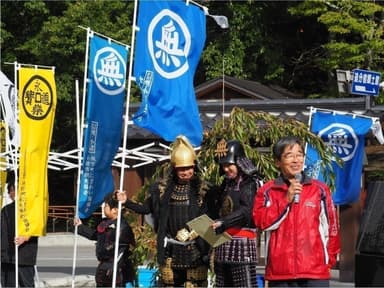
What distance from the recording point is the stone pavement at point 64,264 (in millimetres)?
15000

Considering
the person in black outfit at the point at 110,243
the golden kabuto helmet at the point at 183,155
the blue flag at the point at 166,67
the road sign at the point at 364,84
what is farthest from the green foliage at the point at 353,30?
the golden kabuto helmet at the point at 183,155

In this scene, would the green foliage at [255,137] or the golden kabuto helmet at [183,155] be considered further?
the green foliage at [255,137]

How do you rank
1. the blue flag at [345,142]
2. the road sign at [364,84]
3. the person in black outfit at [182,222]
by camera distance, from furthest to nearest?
1. the road sign at [364,84]
2. the blue flag at [345,142]
3. the person in black outfit at [182,222]

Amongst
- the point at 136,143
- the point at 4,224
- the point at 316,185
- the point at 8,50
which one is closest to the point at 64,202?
the point at 8,50

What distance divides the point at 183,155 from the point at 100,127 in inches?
63.9

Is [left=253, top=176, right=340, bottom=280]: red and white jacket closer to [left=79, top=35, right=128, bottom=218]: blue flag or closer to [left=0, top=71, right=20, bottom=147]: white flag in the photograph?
[left=79, top=35, right=128, bottom=218]: blue flag

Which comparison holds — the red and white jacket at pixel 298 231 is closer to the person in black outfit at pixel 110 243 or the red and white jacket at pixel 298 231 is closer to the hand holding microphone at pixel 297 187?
the hand holding microphone at pixel 297 187

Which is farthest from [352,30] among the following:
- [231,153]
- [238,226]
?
[238,226]

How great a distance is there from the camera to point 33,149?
10750 mm

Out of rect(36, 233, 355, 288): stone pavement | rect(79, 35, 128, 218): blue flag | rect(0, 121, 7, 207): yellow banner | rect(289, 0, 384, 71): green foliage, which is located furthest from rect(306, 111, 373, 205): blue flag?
rect(289, 0, 384, 71): green foliage

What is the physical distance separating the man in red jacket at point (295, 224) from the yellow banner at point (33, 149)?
4.61 meters

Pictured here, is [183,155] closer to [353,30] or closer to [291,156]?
[291,156]

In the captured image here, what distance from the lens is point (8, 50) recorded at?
2977 cm

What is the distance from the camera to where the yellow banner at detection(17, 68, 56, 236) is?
1073cm
